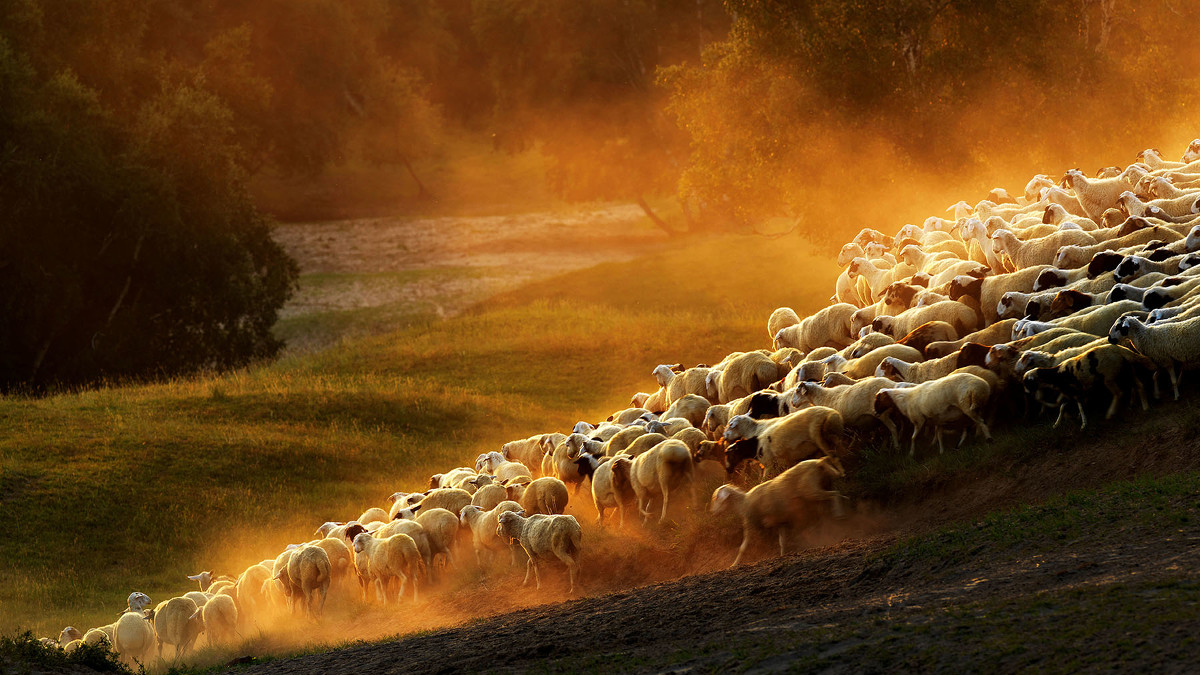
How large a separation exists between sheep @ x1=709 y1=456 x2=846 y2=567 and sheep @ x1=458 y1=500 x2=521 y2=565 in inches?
138

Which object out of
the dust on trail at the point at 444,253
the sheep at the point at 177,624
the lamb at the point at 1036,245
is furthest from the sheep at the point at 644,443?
the dust on trail at the point at 444,253

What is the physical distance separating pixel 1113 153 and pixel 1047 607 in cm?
2799

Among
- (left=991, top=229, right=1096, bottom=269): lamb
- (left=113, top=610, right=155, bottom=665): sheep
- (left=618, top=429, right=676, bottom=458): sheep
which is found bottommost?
(left=113, top=610, right=155, bottom=665): sheep

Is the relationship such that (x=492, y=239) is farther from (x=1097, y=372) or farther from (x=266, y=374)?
(x=1097, y=372)

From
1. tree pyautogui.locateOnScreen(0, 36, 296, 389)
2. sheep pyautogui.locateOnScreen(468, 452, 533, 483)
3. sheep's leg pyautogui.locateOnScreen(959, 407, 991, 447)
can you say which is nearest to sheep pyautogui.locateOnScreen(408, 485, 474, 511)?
sheep pyautogui.locateOnScreen(468, 452, 533, 483)

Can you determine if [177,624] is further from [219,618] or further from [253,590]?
[253,590]

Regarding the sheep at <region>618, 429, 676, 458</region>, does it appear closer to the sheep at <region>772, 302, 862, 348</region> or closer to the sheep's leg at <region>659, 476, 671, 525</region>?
the sheep's leg at <region>659, 476, 671, 525</region>

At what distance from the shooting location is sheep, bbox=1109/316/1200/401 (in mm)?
11008

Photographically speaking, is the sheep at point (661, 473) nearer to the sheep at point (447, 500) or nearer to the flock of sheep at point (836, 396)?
the flock of sheep at point (836, 396)

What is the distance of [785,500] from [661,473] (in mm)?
2109

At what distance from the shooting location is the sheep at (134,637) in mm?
14148

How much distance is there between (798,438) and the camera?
12852 millimetres

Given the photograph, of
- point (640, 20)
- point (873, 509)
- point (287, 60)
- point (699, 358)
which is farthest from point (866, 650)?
point (287, 60)

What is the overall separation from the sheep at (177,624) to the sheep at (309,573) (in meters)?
1.14
